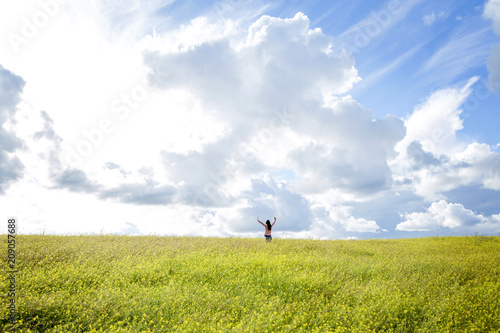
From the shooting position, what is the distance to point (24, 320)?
661 cm

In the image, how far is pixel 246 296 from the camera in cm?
860

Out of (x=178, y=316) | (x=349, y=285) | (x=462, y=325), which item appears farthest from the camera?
(x=349, y=285)

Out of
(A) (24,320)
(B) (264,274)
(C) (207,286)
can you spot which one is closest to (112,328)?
(A) (24,320)

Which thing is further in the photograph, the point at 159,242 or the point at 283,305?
the point at 159,242

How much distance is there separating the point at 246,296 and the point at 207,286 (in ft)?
4.68

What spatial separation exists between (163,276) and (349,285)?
633 cm

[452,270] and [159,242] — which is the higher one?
[159,242]

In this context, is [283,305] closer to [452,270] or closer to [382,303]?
[382,303]

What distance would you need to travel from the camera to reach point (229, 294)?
8836 mm

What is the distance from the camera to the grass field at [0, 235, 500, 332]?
23.0 feet

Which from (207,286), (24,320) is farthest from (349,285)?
(24,320)

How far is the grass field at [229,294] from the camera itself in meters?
7.00

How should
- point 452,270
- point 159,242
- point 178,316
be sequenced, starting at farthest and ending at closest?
point 159,242 < point 452,270 < point 178,316

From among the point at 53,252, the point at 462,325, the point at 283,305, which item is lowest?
the point at 462,325
